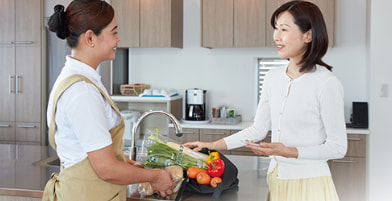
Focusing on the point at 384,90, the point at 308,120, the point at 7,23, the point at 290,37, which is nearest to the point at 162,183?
the point at 308,120

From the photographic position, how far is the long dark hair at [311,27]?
172 centimetres

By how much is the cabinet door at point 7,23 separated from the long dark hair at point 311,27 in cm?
381

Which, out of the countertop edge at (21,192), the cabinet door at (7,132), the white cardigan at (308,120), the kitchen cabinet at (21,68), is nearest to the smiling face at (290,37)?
the white cardigan at (308,120)

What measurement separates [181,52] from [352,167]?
7.26 ft

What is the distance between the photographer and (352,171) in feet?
12.4

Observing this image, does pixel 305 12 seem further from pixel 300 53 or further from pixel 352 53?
pixel 352 53

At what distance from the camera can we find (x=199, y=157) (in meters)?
1.82

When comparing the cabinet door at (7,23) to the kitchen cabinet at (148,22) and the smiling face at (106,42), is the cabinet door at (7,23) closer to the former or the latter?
the kitchen cabinet at (148,22)

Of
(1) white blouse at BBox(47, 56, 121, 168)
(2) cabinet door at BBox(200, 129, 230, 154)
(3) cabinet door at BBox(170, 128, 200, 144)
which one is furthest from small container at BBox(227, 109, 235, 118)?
(1) white blouse at BBox(47, 56, 121, 168)

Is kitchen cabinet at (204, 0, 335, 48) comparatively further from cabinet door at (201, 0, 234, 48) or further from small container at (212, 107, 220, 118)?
small container at (212, 107, 220, 118)

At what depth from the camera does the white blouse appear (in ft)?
4.28

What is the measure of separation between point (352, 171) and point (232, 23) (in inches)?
74.2

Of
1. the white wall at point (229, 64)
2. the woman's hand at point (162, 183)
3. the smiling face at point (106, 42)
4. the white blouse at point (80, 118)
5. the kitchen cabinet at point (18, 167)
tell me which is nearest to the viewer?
the white blouse at point (80, 118)

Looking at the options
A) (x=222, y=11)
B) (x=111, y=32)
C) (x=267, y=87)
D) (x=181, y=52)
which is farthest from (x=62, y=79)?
(x=181, y=52)
